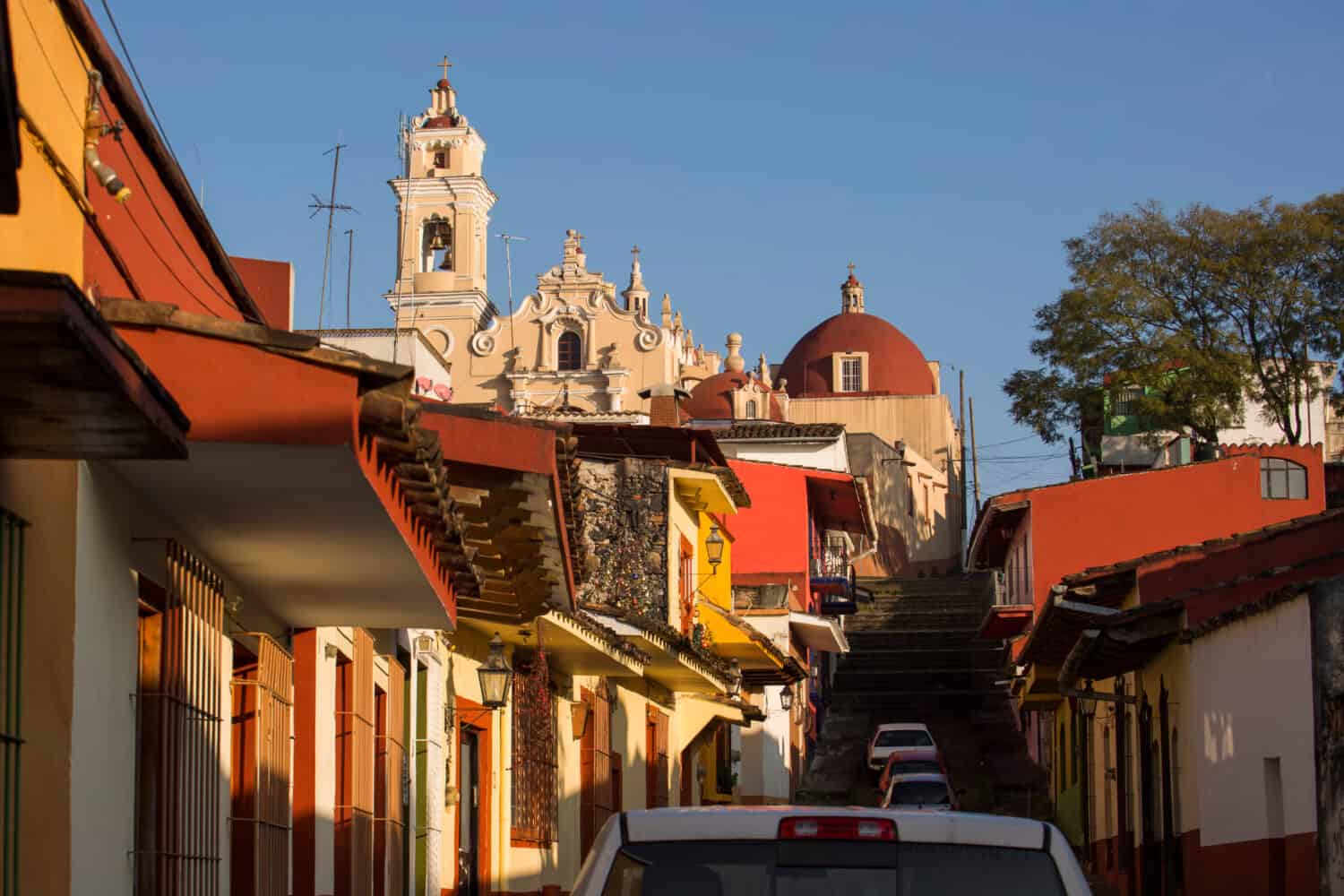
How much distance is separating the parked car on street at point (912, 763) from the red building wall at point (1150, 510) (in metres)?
3.78

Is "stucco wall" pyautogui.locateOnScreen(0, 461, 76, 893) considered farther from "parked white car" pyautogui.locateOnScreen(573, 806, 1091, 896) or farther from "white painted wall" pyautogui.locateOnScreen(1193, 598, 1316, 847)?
"white painted wall" pyautogui.locateOnScreen(1193, 598, 1316, 847)

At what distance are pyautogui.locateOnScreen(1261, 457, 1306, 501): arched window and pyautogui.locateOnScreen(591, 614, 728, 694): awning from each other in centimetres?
1499

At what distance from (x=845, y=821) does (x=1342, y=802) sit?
1000 cm

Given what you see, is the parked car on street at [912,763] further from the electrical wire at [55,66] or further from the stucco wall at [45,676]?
the stucco wall at [45,676]

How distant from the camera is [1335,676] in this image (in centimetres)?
1522

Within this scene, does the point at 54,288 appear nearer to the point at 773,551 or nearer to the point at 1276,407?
the point at 773,551

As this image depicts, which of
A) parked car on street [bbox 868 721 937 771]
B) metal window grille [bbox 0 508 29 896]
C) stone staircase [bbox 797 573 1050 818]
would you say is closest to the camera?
metal window grille [bbox 0 508 29 896]

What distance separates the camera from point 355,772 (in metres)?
13.0

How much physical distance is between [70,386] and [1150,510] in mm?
35248

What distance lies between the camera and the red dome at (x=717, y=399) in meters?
69.3

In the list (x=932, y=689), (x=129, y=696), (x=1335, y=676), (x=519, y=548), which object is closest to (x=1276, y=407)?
(x=932, y=689)

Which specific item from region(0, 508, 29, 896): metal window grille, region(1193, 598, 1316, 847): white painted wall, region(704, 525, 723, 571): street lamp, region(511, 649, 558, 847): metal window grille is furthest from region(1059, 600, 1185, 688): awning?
region(0, 508, 29, 896): metal window grille

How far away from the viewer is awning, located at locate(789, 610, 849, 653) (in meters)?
38.7

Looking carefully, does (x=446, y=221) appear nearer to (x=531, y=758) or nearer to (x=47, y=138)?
(x=531, y=758)
